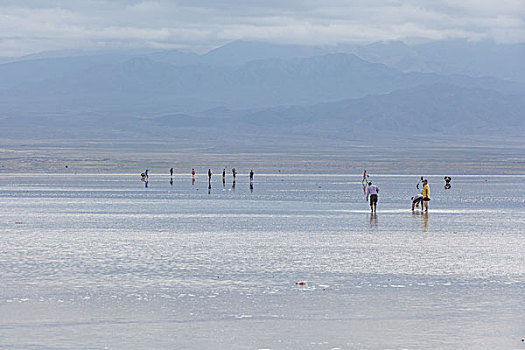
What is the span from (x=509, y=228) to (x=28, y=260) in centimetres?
1523

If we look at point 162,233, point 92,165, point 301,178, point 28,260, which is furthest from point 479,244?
point 92,165

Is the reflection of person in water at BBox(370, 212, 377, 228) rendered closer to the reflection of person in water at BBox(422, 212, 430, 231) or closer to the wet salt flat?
the wet salt flat

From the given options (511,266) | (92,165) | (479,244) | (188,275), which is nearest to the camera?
(188,275)

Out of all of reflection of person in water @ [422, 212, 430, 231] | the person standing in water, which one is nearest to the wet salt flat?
reflection of person in water @ [422, 212, 430, 231]

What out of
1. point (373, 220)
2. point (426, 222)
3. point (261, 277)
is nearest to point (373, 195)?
point (373, 220)

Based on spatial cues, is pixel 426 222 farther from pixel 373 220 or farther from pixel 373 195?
pixel 373 195

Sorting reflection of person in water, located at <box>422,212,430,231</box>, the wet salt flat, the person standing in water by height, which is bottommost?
the wet salt flat

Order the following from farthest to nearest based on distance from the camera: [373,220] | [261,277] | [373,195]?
[373,195], [373,220], [261,277]

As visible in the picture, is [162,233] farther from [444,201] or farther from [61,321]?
[444,201]

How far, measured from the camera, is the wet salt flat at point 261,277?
13.7 metres

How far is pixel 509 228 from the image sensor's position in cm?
2986

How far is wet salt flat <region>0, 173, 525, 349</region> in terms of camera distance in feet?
44.9

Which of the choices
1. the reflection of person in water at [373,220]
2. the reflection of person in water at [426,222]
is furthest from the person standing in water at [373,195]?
the reflection of person in water at [426,222]

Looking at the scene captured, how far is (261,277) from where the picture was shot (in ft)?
62.4
